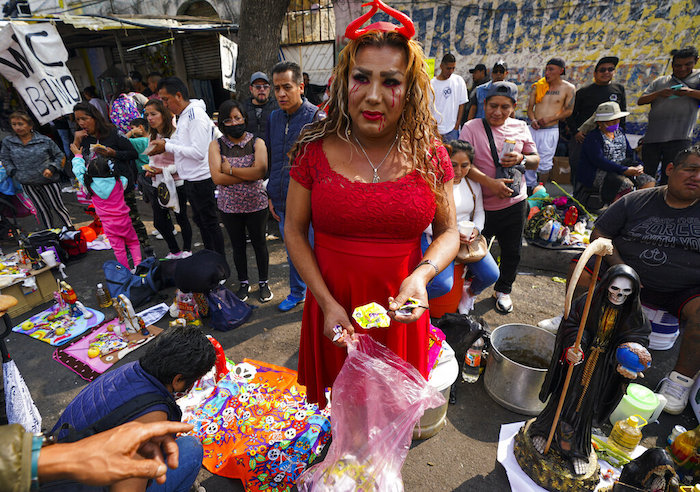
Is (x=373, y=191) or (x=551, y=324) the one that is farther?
(x=551, y=324)

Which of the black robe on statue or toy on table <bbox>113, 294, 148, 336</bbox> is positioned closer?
the black robe on statue

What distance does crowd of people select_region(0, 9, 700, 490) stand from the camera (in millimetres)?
1561

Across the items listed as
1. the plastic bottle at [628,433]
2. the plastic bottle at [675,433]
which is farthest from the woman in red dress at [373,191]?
the plastic bottle at [675,433]

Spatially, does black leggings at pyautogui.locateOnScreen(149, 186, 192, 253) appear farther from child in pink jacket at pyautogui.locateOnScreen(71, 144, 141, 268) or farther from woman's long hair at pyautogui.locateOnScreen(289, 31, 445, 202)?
woman's long hair at pyautogui.locateOnScreen(289, 31, 445, 202)

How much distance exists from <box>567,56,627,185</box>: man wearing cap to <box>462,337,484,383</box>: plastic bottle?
13.9 ft

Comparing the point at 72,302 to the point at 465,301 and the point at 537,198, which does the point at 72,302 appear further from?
the point at 537,198

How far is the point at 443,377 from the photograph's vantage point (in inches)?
102

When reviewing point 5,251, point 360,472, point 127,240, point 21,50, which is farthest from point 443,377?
point 21,50

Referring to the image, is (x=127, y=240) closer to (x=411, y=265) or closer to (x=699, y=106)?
(x=411, y=265)

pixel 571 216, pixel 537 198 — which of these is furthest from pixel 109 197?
pixel 571 216

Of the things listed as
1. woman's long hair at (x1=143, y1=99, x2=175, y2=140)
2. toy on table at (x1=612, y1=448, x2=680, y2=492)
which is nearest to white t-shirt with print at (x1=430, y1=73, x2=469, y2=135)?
woman's long hair at (x1=143, y1=99, x2=175, y2=140)

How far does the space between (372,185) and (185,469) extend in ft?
6.03

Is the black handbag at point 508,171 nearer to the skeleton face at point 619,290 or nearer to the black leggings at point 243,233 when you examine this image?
the skeleton face at point 619,290

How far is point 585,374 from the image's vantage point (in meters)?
1.95
